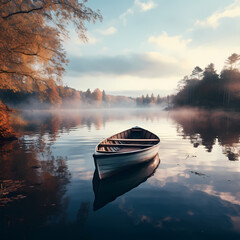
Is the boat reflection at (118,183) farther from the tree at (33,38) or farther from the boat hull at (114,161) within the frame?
the tree at (33,38)

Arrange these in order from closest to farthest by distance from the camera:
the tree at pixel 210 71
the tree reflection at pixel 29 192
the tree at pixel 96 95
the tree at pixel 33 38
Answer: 1. the tree reflection at pixel 29 192
2. the tree at pixel 33 38
3. the tree at pixel 210 71
4. the tree at pixel 96 95

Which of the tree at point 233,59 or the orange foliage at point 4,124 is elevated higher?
the tree at point 233,59

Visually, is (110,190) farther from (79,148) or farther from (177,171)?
(79,148)

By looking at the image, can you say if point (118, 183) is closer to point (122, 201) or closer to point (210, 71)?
point (122, 201)

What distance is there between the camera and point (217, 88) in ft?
210

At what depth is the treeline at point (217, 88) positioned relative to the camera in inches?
2330

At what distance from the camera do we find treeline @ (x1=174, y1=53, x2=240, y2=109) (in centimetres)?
5919

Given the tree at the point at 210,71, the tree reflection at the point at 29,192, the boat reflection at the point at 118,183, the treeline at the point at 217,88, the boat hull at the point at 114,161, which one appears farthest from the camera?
the tree at the point at 210,71

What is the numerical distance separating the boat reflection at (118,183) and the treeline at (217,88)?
62679mm

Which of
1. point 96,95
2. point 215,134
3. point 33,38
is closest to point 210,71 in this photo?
point 215,134

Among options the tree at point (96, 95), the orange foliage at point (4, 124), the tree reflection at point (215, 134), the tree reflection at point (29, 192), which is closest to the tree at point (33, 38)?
the orange foliage at point (4, 124)

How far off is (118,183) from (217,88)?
70.9m

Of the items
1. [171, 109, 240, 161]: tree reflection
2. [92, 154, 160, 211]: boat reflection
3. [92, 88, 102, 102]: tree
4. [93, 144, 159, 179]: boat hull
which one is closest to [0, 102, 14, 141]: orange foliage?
[92, 154, 160, 211]: boat reflection

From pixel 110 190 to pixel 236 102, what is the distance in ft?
222
